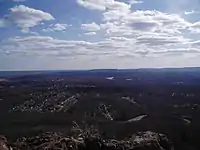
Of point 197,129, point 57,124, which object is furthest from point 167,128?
point 57,124

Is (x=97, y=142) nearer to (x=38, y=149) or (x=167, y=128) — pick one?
(x=38, y=149)

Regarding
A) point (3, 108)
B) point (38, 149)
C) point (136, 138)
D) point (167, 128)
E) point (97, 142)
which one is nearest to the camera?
point (38, 149)

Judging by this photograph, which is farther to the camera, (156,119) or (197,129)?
(156,119)

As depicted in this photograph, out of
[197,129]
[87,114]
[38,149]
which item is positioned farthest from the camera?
[87,114]

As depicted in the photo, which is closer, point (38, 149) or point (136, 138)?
point (38, 149)

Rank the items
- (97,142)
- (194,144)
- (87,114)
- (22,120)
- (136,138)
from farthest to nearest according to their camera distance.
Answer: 1. (87,114)
2. (22,120)
3. (194,144)
4. (136,138)
5. (97,142)

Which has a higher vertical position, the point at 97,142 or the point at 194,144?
the point at 97,142

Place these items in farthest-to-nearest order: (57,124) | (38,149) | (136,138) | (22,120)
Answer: (22,120) < (57,124) < (136,138) < (38,149)

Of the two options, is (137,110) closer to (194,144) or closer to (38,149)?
(194,144)

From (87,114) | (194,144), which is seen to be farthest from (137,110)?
(194,144)
